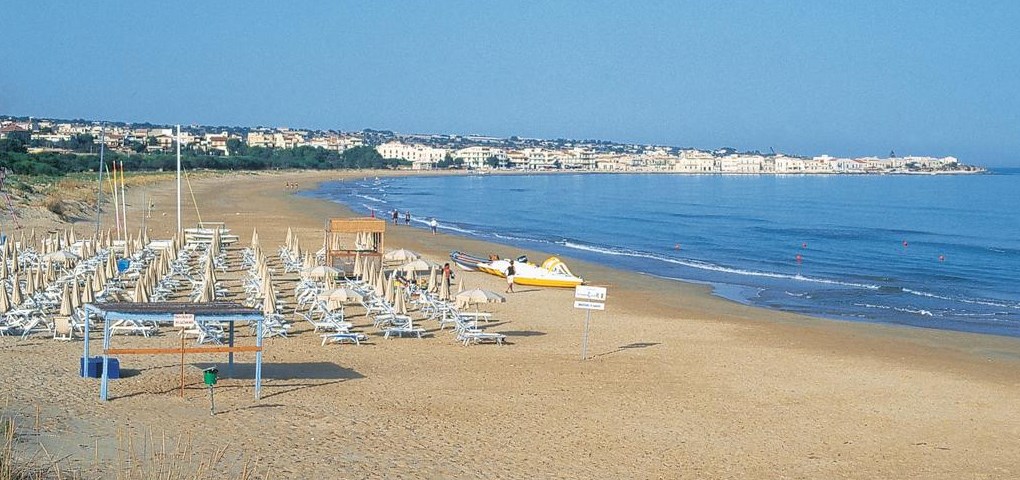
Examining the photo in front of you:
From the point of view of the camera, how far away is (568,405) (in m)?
14.1

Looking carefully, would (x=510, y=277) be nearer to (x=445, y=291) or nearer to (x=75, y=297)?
(x=445, y=291)

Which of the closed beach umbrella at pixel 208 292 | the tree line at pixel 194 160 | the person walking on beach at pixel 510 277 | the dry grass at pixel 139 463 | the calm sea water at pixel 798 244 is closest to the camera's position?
the dry grass at pixel 139 463

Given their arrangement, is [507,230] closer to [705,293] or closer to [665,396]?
[705,293]

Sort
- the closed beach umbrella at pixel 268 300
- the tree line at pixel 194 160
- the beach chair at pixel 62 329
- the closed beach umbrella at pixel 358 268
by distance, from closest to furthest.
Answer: the beach chair at pixel 62 329, the closed beach umbrella at pixel 268 300, the closed beach umbrella at pixel 358 268, the tree line at pixel 194 160

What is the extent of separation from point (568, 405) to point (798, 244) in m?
36.6

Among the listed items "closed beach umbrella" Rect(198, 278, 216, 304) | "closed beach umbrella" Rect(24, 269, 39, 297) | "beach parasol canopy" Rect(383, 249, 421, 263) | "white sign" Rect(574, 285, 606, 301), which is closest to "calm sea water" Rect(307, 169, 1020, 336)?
"beach parasol canopy" Rect(383, 249, 421, 263)

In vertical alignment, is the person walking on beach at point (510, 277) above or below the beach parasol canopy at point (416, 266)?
below

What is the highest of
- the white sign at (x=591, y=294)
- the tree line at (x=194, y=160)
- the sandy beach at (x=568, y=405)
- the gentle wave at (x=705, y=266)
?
the tree line at (x=194, y=160)

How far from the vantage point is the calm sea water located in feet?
94.3

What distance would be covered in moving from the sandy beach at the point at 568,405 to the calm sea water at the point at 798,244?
6673mm

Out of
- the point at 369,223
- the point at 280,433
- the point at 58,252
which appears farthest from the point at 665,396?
the point at 58,252

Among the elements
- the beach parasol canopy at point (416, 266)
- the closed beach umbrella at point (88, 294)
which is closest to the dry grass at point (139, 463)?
the closed beach umbrella at point (88, 294)

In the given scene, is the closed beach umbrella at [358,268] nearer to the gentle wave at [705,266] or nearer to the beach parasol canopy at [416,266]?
the beach parasol canopy at [416,266]

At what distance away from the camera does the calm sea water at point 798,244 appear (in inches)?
1132
